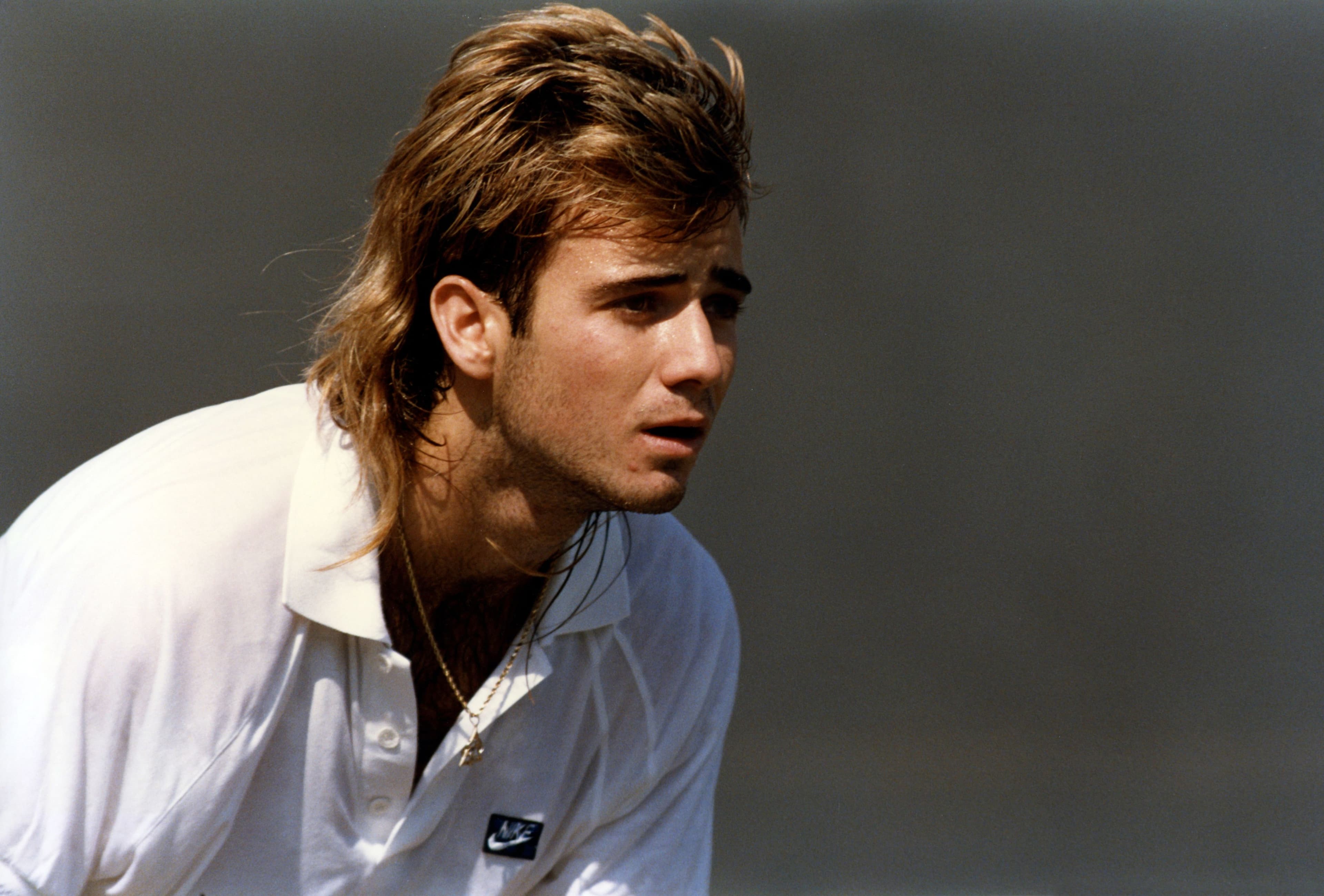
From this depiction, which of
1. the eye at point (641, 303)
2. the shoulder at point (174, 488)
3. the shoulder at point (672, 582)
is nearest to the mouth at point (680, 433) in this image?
the eye at point (641, 303)

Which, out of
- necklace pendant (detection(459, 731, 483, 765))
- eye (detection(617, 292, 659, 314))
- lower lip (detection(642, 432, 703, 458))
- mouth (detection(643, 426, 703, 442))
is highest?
eye (detection(617, 292, 659, 314))

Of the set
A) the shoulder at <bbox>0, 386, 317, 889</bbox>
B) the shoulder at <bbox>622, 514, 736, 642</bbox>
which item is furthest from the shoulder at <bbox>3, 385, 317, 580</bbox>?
the shoulder at <bbox>622, 514, 736, 642</bbox>

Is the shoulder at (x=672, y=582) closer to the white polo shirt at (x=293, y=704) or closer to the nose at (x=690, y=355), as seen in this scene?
the white polo shirt at (x=293, y=704)

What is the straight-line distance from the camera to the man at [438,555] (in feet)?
5.82

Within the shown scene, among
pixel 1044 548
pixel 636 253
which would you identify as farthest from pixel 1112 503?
pixel 636 253

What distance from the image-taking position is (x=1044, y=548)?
4055mm

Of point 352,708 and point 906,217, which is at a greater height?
point 906,217

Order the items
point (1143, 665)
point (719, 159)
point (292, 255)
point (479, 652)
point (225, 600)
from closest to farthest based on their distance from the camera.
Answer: point (225, 600) < point (719, 159) < point (479, 652) < point (292, 255) < point (1143, 665)

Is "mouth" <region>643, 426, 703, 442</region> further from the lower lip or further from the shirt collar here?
the shirt collar

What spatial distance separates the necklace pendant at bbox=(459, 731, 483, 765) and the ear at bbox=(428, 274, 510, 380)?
532 millimetres

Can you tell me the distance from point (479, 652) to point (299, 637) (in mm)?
321

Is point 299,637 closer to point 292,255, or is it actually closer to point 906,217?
point 292,255

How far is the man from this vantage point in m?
1.77

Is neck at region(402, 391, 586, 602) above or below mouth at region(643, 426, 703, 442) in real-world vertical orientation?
below
